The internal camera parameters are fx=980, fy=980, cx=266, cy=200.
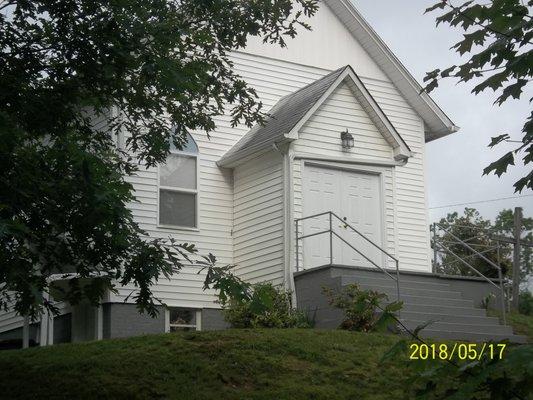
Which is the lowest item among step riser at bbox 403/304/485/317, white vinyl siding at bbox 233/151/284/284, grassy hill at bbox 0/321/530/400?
grassy hill at bbox 0/321/530/400

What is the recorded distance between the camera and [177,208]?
2014 cm

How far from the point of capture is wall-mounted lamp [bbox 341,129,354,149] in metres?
20.1

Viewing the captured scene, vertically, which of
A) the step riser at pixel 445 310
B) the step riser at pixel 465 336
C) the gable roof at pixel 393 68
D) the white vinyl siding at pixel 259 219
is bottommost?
the step riser at pixel 465 336

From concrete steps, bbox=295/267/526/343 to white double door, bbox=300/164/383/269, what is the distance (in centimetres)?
135

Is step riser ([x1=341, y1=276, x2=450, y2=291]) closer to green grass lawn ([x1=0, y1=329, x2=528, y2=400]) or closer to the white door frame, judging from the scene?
the white door frame

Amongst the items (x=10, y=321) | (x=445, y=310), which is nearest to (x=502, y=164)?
(x=445, y=310)

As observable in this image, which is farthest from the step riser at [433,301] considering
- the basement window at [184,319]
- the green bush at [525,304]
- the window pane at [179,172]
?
the green bush at [525,304]

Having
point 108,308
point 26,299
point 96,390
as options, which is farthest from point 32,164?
point 108,308

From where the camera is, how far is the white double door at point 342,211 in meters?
19.6

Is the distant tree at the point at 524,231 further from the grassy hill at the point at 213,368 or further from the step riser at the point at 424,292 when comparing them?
the grassy hill at the point at 213,368

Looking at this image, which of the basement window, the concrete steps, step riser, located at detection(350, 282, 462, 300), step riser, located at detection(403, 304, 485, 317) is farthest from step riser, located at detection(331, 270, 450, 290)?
the basement window

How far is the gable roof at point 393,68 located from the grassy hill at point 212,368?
1020 cm

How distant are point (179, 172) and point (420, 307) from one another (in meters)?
5.91

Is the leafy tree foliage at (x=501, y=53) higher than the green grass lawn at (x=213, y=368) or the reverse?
higher
